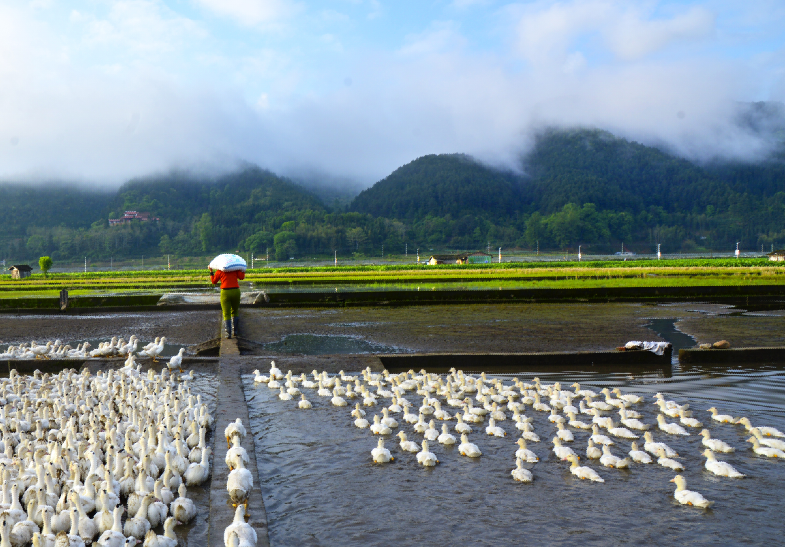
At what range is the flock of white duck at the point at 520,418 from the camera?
7832 millimetres

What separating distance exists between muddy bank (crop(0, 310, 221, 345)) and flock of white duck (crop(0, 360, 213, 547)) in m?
8.77

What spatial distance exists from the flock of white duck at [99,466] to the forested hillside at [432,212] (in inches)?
3849

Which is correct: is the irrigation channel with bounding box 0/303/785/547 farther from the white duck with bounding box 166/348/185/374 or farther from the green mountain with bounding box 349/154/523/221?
the green mountain with bounding box 349/154/523/221

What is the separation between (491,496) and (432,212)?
145501 mm

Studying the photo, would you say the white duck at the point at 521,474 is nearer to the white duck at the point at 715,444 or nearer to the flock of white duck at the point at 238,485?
the white duck at the point at 715,444

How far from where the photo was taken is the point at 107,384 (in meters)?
11.1

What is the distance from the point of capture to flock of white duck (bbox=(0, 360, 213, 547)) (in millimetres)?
5812

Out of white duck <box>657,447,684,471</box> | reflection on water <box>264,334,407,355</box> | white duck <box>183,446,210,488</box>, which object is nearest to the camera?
white duck <box>183,446,210,488</box>

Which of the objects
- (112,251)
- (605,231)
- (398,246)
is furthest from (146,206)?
(605,231)

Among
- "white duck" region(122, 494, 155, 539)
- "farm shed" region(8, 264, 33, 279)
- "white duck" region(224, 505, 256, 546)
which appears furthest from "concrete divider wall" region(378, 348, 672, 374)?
"farm shed" region(8, 264, 33, 279)

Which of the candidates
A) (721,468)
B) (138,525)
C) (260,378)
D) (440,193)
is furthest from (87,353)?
(440,193)

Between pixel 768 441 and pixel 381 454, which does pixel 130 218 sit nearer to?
pixel 381 454

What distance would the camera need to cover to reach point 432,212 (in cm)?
15125

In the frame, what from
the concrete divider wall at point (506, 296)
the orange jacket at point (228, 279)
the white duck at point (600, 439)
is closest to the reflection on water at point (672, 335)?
the white duck at point (600, 439)
